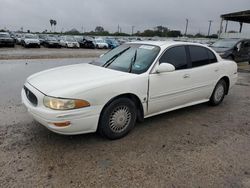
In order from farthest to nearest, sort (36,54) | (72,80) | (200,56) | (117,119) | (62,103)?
(36,54), (200,56), (117,119), (72,80), (62,103)

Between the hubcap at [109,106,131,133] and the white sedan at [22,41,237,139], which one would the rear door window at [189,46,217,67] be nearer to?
the white sedan at [22,41,237,139]

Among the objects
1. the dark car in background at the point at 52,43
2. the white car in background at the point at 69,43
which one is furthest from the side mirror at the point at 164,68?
the white car in background at the point at 69,43

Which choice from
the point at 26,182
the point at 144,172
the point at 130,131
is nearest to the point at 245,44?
the point at 130,131

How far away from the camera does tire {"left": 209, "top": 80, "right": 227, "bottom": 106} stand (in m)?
5.23

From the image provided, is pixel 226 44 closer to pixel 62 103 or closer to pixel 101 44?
pixel 62 103

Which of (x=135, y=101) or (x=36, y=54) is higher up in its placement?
(x=135, y=101)

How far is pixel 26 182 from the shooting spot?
2.51 meters

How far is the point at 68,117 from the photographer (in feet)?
9.71

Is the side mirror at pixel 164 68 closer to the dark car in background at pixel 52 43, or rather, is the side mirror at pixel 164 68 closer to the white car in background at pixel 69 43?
the dark car in background at pixel 52 43

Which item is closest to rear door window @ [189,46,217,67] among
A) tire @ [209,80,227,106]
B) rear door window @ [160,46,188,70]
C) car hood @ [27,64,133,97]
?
rear door window @ [160,46,188,70]

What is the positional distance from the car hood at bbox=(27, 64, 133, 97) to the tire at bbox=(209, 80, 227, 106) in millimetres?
2624

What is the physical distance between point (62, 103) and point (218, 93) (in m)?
3.91

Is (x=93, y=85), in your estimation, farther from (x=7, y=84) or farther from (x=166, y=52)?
(x=7, y=84)

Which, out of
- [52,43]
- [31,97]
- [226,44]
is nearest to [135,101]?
[31,97]
